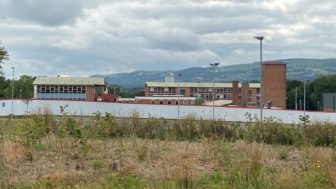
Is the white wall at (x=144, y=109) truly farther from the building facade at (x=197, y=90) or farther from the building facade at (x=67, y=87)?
the building facade at (x=197, y=90)

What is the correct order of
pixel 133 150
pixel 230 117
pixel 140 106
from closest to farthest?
pixel 133 150 < pixel 230 117 < pixel 140 106

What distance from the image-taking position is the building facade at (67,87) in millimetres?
119250

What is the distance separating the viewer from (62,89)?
122 meters

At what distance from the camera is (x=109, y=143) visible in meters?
12.9

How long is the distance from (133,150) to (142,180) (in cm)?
335

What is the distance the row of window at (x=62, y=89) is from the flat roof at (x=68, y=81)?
0.80 m

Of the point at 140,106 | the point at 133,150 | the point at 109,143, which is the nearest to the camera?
the point at 133,150

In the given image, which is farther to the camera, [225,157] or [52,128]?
[52,128]

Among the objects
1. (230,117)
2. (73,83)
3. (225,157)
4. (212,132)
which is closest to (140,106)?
(230,117)

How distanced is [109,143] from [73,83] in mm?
112453

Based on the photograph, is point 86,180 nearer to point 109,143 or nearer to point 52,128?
point 109,143

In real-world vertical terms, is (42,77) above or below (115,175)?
above

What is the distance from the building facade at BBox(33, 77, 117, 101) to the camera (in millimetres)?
119250

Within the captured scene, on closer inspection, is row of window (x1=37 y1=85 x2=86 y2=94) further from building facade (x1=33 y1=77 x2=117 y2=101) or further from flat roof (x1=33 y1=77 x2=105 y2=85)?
flat roof (x1=33 y1=77 x2=105 y2=85)
